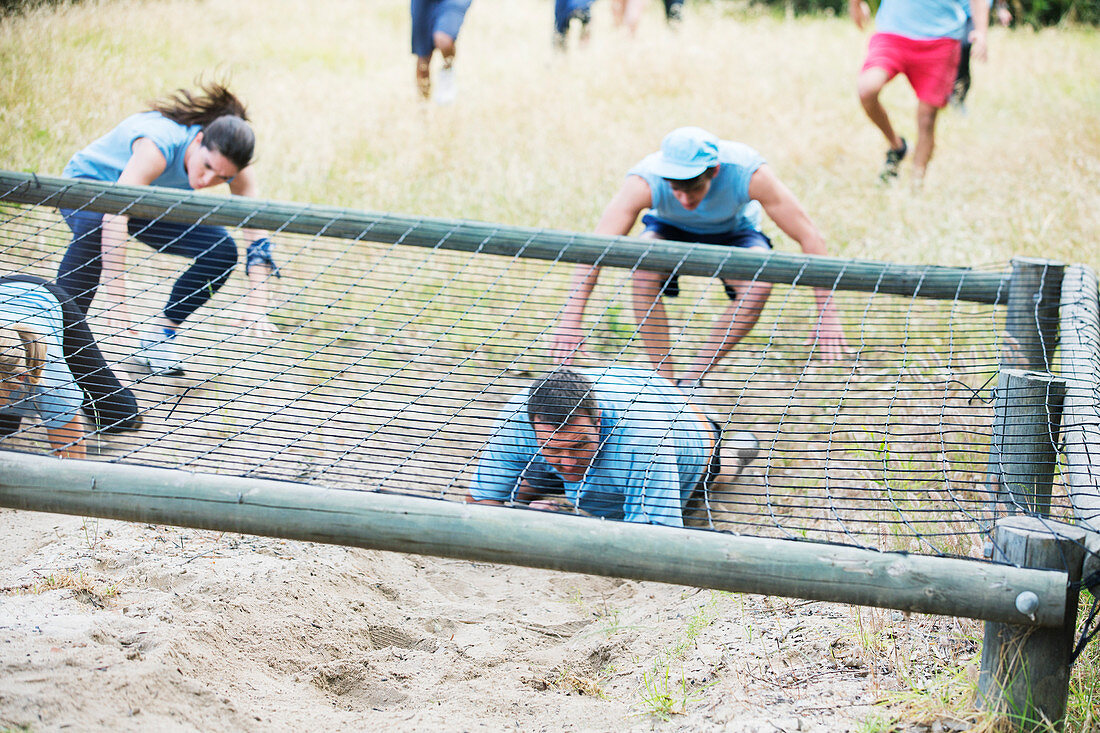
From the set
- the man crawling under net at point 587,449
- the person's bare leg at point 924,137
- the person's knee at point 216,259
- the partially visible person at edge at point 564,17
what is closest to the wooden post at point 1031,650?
the man crawling under net at point 587,449

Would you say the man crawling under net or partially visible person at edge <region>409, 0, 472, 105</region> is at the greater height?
partially visible person at edge <region>409, 0, 472, 105</region>

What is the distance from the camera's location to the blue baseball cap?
3.39 metres

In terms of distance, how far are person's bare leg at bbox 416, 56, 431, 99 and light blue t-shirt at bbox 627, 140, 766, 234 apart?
328 cm

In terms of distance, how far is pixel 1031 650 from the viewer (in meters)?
1.59

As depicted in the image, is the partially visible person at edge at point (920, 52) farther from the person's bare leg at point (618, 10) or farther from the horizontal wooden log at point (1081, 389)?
the person's bare leg at point (618, 10)

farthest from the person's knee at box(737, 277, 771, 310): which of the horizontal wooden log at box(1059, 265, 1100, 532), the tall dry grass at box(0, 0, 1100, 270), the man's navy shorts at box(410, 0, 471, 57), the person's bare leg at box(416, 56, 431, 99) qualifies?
the person's bare leg at box(416, 56, 431, 99)

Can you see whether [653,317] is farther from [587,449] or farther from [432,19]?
[432,19]

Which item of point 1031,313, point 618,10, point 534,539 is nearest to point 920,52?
point 1031,313

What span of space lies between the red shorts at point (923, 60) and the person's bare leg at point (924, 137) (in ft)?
0.17

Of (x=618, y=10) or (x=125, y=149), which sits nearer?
(x=125, y=149)

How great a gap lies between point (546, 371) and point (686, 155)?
37.1 inches

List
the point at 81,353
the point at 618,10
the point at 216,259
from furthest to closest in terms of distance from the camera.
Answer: the point at 618,10, the point at 216,259, the point at 81,353

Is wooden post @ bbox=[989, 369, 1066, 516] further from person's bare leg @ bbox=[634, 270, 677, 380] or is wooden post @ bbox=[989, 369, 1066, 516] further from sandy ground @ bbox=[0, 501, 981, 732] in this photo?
person's bare leg @ bbox=[634, 270, 677, 380]

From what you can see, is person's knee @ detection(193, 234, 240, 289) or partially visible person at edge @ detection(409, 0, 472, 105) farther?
partially visible person at edge @ detection(409, 0, 472, 105)
